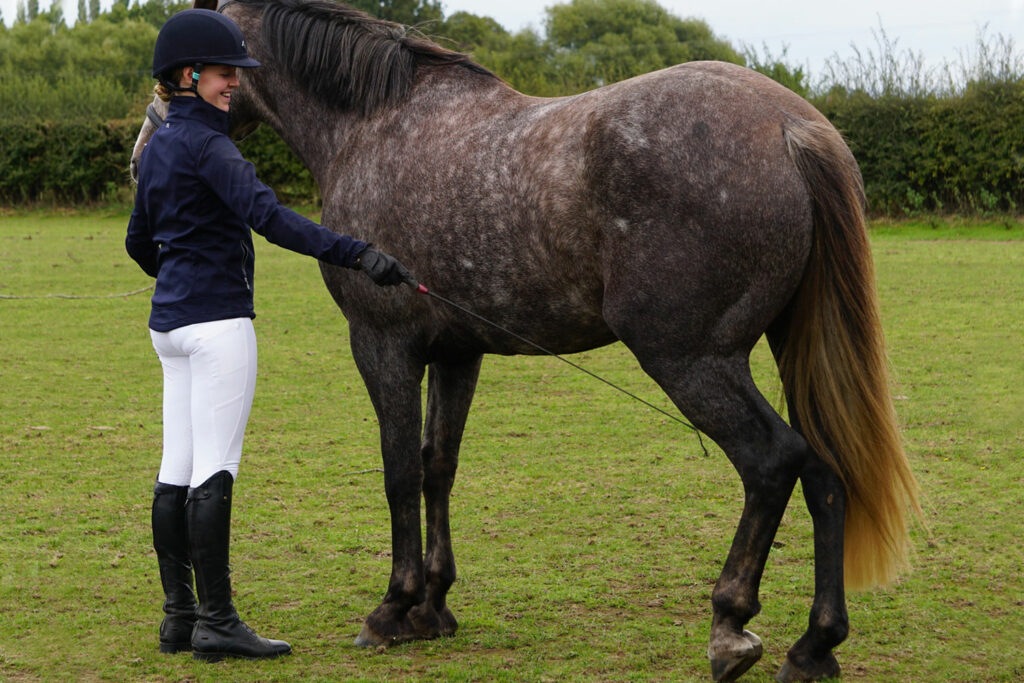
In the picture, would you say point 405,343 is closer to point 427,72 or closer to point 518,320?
point 518,320

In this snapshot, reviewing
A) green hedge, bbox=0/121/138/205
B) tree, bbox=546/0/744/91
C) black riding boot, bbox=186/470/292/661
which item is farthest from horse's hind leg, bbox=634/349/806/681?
tree, bbox=546/0/744/91

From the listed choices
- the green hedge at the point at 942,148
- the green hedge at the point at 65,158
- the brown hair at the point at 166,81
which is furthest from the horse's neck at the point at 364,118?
the green hedge at the point at 65,158

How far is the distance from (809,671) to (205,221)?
2532 mm

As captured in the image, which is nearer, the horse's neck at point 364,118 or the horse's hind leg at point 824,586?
the horse's hind leg at point 824,586

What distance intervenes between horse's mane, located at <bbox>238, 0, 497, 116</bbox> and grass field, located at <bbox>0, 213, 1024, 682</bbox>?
208 centimetres

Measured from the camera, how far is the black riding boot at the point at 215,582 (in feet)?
12.4

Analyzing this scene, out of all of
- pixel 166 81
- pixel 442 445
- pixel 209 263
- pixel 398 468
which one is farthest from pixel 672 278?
pixel 166 81

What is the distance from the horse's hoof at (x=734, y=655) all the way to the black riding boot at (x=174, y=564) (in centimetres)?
189

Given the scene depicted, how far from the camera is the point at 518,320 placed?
3.77 metres

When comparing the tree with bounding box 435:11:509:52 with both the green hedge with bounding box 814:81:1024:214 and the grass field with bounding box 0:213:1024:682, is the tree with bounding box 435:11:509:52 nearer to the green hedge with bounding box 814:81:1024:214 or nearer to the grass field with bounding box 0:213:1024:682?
the green hedge with bounding box 814:81:1024:214

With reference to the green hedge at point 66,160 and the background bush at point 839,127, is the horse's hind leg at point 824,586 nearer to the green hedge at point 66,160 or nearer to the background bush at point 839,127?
the background bush at point 839,127

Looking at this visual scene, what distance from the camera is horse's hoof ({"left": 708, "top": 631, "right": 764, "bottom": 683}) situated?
3402 mm

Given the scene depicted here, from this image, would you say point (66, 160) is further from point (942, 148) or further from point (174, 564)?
point (174, 564)

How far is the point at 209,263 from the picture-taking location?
3.73 m
